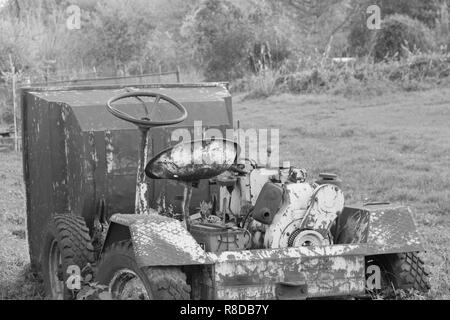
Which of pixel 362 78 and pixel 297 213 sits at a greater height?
pixel 362 78

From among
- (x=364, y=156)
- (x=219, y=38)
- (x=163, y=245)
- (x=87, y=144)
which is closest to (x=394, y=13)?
(x=219, y=38)

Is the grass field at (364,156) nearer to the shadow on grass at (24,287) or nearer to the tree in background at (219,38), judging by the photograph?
the shadow on grass at (24,287)

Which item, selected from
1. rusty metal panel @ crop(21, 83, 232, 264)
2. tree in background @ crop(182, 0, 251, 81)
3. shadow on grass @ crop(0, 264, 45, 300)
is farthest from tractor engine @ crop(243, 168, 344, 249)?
tree in background @ crop(182, 0, 251, 81)

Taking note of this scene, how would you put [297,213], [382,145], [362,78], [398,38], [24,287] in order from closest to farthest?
[297,213], [24,287], [382,145], [362,78], [398,38]

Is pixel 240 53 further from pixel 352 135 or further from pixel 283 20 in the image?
pixel 352 135

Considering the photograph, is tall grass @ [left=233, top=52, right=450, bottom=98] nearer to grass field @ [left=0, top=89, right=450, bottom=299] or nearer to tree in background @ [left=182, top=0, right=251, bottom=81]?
grass field @ [left=0, top=89, right=450, bottom=299]

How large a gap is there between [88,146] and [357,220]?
5.93 ft

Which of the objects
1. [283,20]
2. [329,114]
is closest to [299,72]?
[329,114]

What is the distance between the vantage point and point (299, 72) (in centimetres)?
2002

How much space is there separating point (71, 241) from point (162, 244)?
3.20 feet

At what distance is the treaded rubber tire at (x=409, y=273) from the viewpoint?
496 cm

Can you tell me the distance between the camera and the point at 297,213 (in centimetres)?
480

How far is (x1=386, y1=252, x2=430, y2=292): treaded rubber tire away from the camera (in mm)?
4961

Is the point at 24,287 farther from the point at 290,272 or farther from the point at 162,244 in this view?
the point at 290,272
